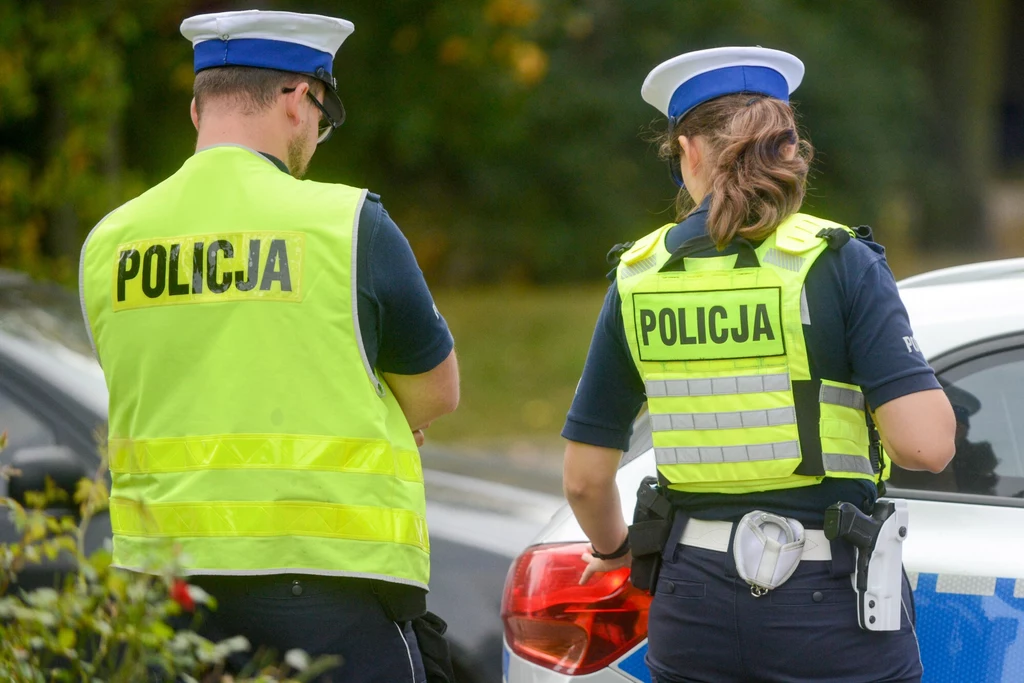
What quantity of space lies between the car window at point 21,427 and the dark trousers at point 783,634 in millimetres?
2025

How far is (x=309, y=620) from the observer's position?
2.20 m

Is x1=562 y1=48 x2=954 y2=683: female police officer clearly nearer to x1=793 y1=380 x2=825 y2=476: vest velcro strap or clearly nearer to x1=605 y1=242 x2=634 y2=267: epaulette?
x1=793 y1=380 x2=825 y2=476: vest velcro strap

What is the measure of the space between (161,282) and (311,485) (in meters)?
0.43

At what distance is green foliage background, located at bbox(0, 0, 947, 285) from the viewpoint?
8.31 meters

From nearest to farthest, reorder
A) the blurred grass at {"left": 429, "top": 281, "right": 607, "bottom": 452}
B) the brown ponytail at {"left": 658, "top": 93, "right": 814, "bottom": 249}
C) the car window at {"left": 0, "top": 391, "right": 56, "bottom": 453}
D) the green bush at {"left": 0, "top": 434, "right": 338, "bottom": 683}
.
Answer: the green bush at {"left": 0, "top": 434, "right": 338, "bottom": 683}
the brown ponytail at {"left": 658, "top": 93, "right": 814, "bottom": 249}
the car window at {"left": 0, "top": 391, "right": 56, "bottom": 453}
the blurred grass at {"left": 429, "top": 281, "right": 607, "bottom": 452}

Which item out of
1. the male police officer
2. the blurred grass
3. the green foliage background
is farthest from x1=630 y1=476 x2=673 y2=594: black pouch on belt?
the blurred grass

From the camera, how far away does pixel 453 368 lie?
2.32m

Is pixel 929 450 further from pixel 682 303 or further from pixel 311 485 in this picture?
pixel 311 485

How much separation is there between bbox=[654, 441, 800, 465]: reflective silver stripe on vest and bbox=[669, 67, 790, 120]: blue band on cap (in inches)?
23.4

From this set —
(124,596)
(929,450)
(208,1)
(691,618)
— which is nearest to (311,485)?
(124,596)

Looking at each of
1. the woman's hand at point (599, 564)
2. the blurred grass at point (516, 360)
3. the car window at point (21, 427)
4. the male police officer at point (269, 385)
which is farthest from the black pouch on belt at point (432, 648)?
the blurred grass at point (516, 360)

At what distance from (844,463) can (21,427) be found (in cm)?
233

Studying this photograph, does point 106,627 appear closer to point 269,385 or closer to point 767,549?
point 269,385

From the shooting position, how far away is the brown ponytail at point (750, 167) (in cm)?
215
